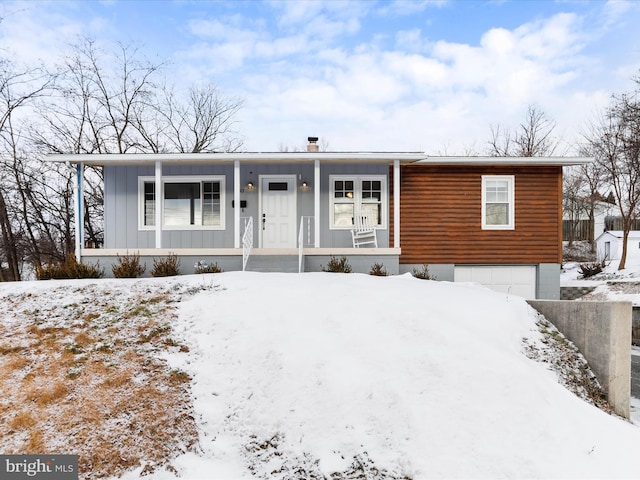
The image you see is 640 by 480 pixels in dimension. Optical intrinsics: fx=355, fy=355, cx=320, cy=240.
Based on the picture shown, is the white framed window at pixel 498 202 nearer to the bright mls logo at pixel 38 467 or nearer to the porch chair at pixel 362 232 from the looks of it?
the porch chair at pixel 362 232

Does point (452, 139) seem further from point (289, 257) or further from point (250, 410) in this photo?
point (250, 410)

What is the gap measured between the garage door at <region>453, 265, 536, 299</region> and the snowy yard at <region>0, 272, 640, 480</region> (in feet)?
14.5

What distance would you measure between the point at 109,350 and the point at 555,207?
10.6m

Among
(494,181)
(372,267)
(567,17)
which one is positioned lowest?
(372,267)

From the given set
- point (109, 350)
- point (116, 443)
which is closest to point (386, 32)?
point (109, 350)

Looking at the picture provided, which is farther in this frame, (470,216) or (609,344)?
(470,216)

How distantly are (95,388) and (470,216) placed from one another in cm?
902

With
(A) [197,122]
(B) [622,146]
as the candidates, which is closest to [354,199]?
(A) [197,122]

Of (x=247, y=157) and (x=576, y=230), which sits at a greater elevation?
(x=247, y=157)

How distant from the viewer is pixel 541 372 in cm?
415

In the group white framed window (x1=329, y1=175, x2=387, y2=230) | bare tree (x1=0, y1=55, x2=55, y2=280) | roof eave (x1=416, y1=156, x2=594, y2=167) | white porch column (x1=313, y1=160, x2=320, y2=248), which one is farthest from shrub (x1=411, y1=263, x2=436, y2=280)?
bare tree (x1=0, y1=55, x2=55, y2=280)

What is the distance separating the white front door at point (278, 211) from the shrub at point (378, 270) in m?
2.31

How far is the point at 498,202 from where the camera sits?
969 cm

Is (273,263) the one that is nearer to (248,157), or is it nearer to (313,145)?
(248,157)
